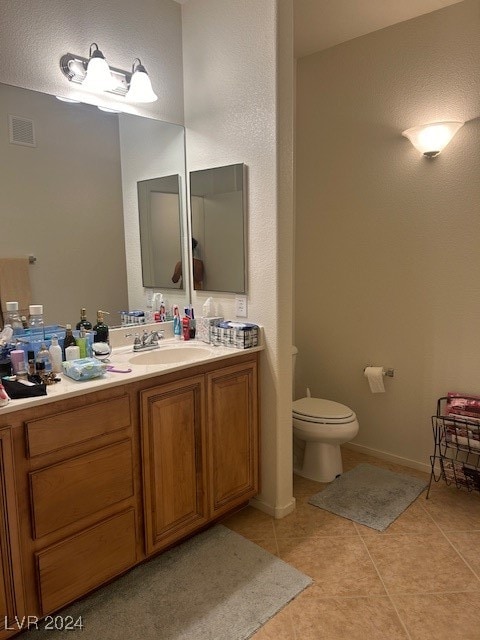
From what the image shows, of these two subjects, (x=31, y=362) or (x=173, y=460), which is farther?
(x=173, y=460)

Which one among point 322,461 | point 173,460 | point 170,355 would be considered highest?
point 170,355

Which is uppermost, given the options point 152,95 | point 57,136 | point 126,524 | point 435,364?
point 152,95

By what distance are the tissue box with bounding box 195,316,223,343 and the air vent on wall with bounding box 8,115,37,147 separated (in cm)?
115

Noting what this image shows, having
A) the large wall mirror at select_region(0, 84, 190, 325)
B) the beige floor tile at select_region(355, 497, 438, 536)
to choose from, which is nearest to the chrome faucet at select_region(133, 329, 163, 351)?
the large wall mirror at select_region(0, 84, 190, 325)

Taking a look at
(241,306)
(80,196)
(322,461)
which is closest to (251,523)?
(322,461)

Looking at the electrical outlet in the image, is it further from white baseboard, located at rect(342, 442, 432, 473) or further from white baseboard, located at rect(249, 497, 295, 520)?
white baseboard, located at rect(342, 442, 432, 473)

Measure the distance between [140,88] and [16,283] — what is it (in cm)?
110

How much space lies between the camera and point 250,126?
2305mm

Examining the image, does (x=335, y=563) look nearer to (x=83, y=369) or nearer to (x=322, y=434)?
(x=322, y=434)

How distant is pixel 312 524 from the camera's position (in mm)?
2400

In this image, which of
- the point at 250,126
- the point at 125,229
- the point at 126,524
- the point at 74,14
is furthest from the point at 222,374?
the point at 74,14

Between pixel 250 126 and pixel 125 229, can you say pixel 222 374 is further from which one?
pixel 250 126

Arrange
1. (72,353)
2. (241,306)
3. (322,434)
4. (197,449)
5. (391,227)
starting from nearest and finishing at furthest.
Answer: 1. (72,353)
2. (197,449)
3. (241,306)
4. (322,434)
5. (391,227)

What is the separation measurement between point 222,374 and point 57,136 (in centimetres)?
134
